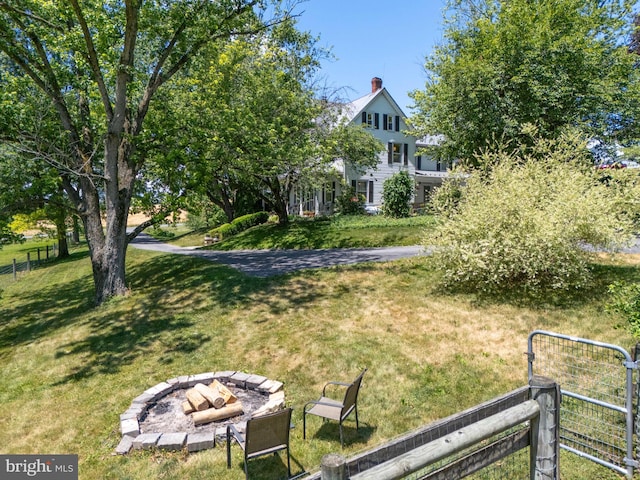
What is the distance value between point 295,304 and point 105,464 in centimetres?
545

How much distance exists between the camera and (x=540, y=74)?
19.0 m

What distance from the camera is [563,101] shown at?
18859 mm

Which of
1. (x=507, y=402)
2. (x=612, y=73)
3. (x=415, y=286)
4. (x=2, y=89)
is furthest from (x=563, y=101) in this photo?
(x=2, y=89)

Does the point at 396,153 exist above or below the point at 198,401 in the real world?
above

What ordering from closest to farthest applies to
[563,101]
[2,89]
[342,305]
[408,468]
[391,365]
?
[408,468], [391,365], [342,305], [2,89], [563,101]

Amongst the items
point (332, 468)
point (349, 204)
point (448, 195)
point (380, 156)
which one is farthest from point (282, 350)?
point (380, 156)

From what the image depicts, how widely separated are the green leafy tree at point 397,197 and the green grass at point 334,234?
1.87m

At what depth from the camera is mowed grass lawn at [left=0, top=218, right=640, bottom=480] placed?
213 inches

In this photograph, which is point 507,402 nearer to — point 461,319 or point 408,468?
point 408,468

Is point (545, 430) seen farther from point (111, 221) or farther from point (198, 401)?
point (111, 221)

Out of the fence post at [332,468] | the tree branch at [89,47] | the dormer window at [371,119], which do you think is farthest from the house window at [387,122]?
the fence post at [332,468]

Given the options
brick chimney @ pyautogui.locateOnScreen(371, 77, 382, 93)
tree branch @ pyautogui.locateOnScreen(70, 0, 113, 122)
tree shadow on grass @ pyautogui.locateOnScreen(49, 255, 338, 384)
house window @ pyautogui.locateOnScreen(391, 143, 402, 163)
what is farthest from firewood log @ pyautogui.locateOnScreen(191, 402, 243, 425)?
brick chimney @ pyautogui.locateOnScreen(371, 77, 382, 93)

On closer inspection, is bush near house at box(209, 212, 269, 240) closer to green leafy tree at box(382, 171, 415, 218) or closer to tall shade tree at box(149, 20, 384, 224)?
tall shade tree at box(149, 20, 384, 224)

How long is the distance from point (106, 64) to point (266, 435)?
11.0m
